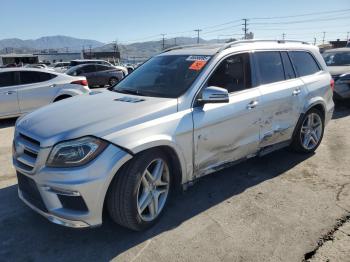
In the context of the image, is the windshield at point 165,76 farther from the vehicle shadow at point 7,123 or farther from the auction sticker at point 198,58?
the vehicle shadow at point 7,123

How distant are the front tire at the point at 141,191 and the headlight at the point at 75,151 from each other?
0.32m

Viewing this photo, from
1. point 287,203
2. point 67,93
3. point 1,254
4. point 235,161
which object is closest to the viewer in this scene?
point 1,254

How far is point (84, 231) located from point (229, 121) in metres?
1.98

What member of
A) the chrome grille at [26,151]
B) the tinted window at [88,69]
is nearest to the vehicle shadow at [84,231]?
the chrome grille at [26,151]

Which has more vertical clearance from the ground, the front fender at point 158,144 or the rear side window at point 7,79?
the rear side window at point 7,79

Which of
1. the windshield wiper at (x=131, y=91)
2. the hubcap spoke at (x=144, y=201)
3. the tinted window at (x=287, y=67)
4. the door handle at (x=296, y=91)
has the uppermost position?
the tinted window at (x=287, y=67)

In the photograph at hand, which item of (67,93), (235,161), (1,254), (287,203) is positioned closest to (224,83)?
(235,161)

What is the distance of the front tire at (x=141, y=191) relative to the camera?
313 centimetres

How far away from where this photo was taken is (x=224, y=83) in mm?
4137

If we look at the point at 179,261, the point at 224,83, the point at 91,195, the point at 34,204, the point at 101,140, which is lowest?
the point at 179,261

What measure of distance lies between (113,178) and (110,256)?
70 cm

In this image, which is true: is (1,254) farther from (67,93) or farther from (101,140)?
(67,93)

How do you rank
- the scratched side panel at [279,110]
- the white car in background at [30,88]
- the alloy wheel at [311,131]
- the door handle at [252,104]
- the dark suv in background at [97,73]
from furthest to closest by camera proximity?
the dark suv in background at [97,73], the white car in background at [30,88], the alloy wheel at [311,131], the scratched side panel at [279,110], the door handle at [252,104]

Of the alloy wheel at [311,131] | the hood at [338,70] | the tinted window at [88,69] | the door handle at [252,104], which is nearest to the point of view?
the door handle at [252,104]
